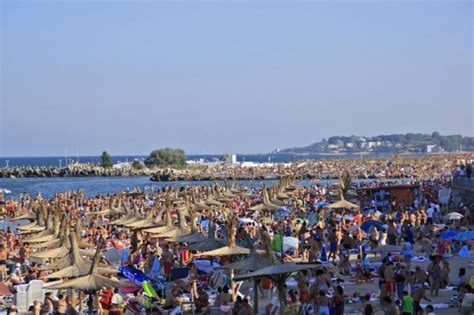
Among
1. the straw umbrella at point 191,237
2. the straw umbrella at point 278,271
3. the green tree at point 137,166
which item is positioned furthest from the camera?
the green tree at point 137,166

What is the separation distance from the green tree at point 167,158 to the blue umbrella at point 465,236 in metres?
88.9

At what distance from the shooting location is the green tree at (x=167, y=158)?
4520 inches

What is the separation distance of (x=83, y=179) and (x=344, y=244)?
286ft

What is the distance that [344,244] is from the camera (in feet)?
82.5

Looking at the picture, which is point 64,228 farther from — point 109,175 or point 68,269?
point 109,175

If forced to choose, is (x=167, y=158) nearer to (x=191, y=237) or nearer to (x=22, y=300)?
(x=191, y=237)

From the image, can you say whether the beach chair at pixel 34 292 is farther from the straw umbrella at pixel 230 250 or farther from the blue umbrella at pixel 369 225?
the blue umbrella at pixel 369 225

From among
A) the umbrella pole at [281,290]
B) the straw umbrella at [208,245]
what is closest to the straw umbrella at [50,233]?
the straw umbrella at [208,245]

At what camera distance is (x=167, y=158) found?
116125mm

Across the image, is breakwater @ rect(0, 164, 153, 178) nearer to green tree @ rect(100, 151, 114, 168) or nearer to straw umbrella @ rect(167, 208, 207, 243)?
green tree @ rect(100, 151, 114, 168)

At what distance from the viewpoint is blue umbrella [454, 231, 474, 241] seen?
2500cm

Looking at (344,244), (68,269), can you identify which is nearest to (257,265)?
(68,269)

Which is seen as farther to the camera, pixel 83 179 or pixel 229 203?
pixel 83 179

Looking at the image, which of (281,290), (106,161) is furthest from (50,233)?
(106,161)
